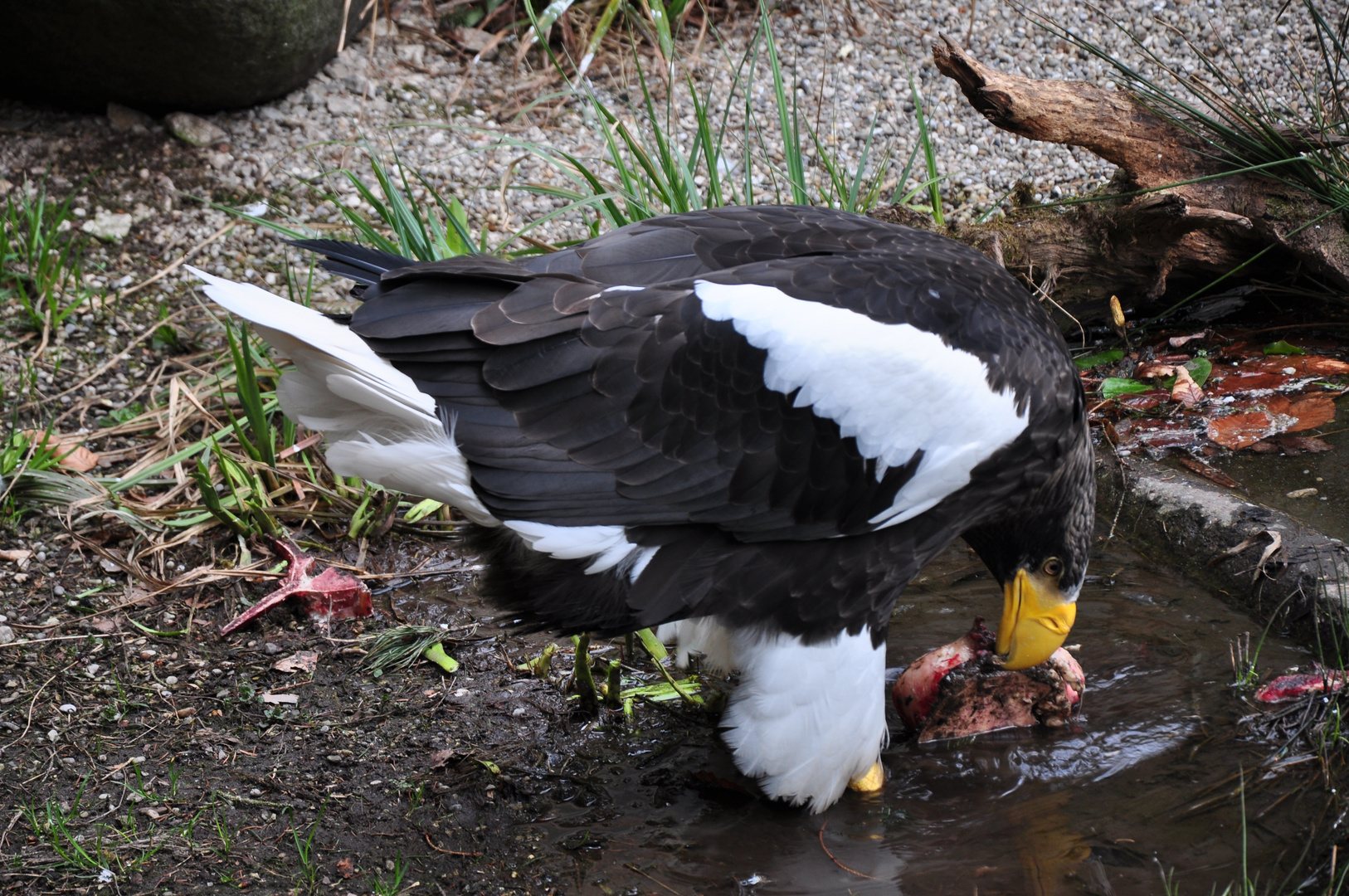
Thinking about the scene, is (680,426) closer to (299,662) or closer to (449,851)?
(449,851)

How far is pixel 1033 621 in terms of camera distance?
270 centimetres

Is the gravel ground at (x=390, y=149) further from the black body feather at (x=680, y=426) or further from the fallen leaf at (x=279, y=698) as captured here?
the black body feather at (x=680, y=426)

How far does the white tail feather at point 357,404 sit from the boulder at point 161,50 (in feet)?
9.05

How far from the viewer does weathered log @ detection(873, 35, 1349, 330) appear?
3674mm

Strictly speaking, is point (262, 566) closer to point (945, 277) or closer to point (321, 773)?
point (321, 773)

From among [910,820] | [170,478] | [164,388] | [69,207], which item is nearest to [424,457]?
[910,820]

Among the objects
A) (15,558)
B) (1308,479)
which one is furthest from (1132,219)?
(15,558)

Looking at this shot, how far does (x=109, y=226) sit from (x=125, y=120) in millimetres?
704

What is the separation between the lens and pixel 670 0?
5.97m

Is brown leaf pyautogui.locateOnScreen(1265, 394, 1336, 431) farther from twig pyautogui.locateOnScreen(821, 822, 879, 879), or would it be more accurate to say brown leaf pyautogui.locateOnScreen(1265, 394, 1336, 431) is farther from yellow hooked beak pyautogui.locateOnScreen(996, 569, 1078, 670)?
twig pyautogui.locateOnScreen(821, 822, 879, 879)

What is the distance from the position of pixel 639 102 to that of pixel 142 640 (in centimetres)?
368

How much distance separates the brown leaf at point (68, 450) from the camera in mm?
3537

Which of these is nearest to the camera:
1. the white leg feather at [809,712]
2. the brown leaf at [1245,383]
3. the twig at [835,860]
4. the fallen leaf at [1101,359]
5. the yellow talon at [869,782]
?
the twig at [835,860]

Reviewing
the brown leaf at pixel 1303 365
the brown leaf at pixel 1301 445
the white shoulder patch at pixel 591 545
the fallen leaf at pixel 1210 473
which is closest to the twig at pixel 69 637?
the white shoulder patch at pixel 591 545
